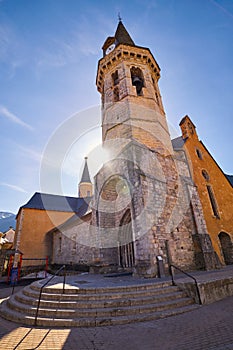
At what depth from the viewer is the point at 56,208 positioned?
918 inches

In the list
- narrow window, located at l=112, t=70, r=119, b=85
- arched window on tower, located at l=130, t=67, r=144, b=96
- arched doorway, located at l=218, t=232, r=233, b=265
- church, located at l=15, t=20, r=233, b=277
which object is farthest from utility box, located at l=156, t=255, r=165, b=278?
narrow window, located at l=112, t=70, r=119, b=85

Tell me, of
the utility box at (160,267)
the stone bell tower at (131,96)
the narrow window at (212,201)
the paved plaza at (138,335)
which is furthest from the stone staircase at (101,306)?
the narrow window at (212,201)

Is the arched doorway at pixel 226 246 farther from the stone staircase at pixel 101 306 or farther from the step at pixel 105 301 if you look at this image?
the step at pixel 105 301

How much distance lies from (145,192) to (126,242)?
419 cm

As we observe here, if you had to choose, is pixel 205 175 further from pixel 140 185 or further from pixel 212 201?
pixel 140 185

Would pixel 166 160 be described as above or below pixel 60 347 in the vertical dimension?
above

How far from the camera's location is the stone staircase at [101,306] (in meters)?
3.99

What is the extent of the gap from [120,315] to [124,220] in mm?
7207

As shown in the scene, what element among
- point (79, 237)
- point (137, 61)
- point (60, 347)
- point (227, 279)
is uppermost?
point (137, 61)

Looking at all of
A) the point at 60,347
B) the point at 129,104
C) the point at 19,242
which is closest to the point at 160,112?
the point at 129,104

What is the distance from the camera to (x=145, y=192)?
8.65 metres

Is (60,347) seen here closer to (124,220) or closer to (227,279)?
(227,279)

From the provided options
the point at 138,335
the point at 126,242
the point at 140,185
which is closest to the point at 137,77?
the point at 140,185

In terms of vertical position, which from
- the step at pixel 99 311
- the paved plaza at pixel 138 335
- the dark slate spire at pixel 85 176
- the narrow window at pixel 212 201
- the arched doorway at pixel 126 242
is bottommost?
the paved plaza at pixel 138 335
